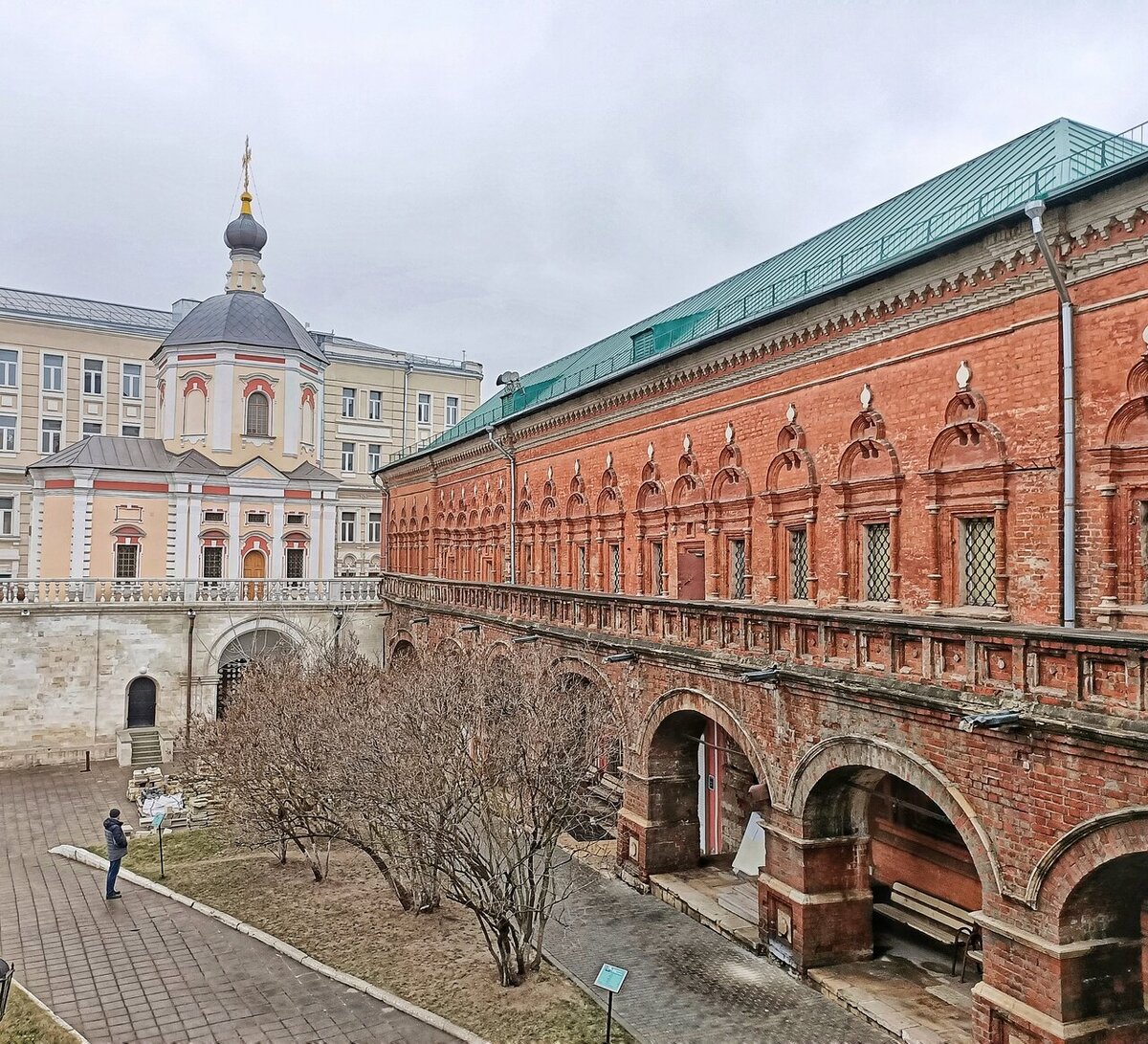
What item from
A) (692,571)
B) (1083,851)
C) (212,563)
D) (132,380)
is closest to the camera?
(1083,851)

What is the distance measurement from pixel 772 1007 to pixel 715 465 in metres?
8.50

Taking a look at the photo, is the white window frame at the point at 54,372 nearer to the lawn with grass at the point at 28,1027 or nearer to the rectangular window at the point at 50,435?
the rectangular window at the point at 50,435

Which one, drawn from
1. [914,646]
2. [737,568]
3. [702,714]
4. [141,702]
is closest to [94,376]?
[141,702]

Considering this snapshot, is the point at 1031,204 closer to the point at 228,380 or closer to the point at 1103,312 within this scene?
the point at 1103,312

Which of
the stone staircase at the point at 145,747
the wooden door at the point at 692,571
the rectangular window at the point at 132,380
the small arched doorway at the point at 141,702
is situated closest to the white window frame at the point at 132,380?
the rectangular window at the point at 132,380

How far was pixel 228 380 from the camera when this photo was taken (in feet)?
125

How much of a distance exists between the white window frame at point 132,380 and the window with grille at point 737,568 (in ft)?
128

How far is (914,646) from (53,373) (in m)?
45.0

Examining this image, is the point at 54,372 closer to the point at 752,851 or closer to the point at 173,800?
the point at 173,800

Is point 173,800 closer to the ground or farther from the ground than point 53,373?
closer to the ground

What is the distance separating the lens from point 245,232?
42.8 meters

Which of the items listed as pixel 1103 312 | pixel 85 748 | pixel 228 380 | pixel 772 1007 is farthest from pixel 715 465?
pixel 228 380

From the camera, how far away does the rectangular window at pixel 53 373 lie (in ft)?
147

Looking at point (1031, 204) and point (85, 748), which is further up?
point (1031, 204)
